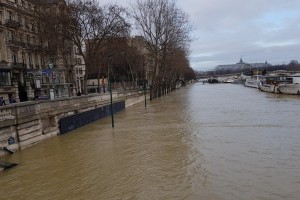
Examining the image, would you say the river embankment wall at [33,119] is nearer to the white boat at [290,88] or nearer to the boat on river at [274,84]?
the white boat at [290,88]

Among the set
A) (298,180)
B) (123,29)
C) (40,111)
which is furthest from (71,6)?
(298,180)

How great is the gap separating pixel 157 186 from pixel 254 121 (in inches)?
663

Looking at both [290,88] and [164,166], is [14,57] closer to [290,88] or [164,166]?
[290,88]

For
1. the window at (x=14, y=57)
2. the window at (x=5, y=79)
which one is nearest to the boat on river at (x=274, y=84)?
the window at (x=14, y=57)

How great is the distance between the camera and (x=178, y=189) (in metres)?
12.2

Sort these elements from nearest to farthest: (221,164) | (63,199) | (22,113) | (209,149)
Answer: (63,199) → (221,164) → (209,149) → (22,113)

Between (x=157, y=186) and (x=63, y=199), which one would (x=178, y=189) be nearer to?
(x=157, y=186)

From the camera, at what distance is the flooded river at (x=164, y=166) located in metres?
12.1

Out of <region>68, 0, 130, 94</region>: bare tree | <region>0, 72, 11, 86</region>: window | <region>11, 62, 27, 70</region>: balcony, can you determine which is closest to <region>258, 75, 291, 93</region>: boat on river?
<region>68, 0, 130, 94</region>: bare tree

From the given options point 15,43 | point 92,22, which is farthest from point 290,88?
point 15,43

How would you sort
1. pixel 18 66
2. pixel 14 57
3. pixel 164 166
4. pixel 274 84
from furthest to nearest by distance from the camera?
1. pixel 274 84
2. pixel 14 57
3. pixel 18 66
4. pixel 164 166

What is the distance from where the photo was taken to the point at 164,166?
15.2 metres

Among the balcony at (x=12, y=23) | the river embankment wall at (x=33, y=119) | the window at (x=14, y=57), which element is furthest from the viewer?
the window at (x=14, y=57)

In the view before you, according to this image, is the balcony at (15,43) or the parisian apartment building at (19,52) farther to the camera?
the balcony at (15,43)
